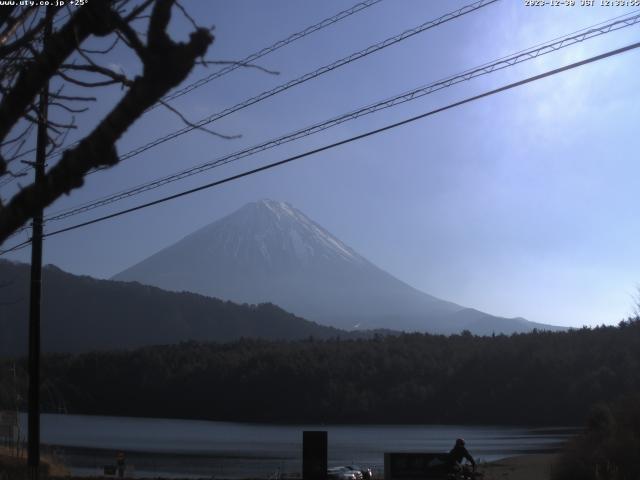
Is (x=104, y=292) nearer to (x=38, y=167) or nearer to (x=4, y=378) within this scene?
(x=4, y=378)

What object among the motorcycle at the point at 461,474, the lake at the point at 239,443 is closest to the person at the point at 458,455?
the motorcycle at the point at 461,474

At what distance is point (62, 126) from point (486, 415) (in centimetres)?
11504

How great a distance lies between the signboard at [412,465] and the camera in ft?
59.5

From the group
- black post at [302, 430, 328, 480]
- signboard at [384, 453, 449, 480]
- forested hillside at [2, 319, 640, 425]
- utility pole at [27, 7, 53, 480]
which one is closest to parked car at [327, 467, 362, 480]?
signboard at [384, 453, 449, 480]

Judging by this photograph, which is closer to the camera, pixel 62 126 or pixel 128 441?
pixel 62 126

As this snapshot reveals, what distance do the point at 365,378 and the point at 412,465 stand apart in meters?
112

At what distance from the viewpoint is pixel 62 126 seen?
7.12 metres

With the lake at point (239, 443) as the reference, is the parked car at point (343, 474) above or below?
above

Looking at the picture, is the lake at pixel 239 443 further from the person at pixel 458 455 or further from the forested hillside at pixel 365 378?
Result: the person at pixel 458 455

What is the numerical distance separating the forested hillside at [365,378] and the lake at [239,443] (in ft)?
16.7

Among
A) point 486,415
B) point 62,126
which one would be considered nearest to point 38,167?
point 62,126

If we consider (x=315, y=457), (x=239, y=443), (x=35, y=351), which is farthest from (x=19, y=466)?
(x=239, y=443)

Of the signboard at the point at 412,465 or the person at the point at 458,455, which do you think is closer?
the person at the point at 458,455

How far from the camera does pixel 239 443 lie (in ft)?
281
